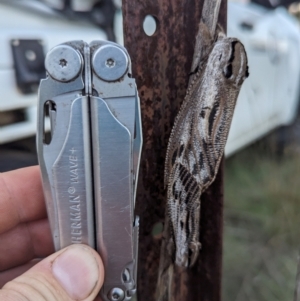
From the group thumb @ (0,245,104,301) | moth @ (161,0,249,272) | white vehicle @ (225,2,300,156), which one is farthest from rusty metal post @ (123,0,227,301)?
white vehicle @ (225,2,300,156)

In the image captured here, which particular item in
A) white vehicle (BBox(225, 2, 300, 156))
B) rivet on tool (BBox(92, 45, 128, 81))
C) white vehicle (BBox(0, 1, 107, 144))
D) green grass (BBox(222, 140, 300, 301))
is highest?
rivet on tool (BBox(92, 45, 128, 81))

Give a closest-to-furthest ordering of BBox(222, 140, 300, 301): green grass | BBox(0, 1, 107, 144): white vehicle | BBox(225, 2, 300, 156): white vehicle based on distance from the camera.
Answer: BBox(0, 1, 107, 144): white vehicle → BBox(222, 140, 300, 301): green grass → BBox(225, 2, 300, 156): white vehicle

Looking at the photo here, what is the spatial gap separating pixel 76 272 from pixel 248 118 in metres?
1.51

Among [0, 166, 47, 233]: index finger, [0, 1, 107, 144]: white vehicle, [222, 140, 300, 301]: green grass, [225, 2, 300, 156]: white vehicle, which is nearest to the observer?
[0, 166, 47, 233]: index finger

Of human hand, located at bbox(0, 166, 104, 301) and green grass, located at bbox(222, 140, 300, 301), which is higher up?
human hand, located at bbox(0, 166, 104, 301)

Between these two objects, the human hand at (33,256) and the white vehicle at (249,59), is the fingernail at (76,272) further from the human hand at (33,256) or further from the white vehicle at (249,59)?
the white vehicle at (249,59)

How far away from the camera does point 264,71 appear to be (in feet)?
6.87

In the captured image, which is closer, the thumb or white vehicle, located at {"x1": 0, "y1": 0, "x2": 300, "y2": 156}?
the thumb

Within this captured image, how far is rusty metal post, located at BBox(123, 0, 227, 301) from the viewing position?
636 millimetres

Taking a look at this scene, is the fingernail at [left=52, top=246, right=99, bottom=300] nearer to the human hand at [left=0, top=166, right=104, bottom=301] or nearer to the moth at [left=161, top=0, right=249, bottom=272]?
the human hand at [left=0, top=166, right=104, bottom=301]

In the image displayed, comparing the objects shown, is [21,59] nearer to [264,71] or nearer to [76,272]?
[76,272]

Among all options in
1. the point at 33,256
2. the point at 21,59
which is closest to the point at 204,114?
the point at 33,256

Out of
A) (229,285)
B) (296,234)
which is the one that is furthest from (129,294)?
(296,234)

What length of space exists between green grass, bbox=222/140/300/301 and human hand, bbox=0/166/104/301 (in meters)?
0.95
